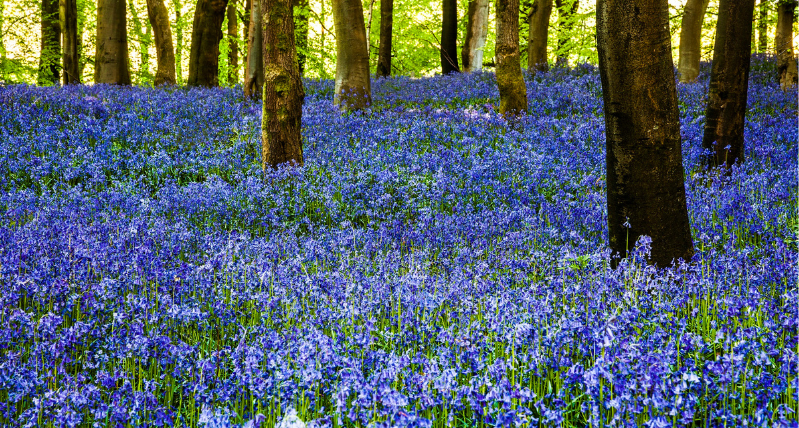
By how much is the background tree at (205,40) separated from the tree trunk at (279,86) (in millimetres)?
9591

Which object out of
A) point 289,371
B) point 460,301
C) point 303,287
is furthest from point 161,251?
point 289,371

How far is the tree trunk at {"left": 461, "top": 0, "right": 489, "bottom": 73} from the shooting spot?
19109 millimetres

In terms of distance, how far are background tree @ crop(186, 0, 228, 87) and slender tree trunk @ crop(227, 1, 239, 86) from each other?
308cm

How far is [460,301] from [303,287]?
978mm

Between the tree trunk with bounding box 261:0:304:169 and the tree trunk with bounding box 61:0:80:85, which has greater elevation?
the tree trunk with bounding box 61:0:80:85

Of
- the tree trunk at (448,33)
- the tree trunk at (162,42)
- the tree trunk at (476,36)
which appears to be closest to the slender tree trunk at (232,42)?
the tree trunk at (162,42)

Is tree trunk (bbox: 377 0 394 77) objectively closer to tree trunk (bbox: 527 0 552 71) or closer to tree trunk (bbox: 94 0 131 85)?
tree trunk (bbox: 527 0 552 71)

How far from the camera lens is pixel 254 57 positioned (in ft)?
43.2

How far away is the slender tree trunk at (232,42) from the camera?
76.8 ft

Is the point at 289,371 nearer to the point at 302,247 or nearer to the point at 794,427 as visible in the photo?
the point at 794,427

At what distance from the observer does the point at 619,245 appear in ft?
15.1

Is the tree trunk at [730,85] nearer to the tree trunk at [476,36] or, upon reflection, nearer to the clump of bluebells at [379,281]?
the clump of bluebells at [379,281]

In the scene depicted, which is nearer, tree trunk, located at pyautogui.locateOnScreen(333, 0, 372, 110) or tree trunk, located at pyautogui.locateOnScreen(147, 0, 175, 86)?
A: tree trunk, located at pyautogui.locateOnScreen(333, 0, 372, 110)

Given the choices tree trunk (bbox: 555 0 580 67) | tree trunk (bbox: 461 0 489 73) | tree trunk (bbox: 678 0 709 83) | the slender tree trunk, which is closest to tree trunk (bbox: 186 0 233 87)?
the slender tree trunk
